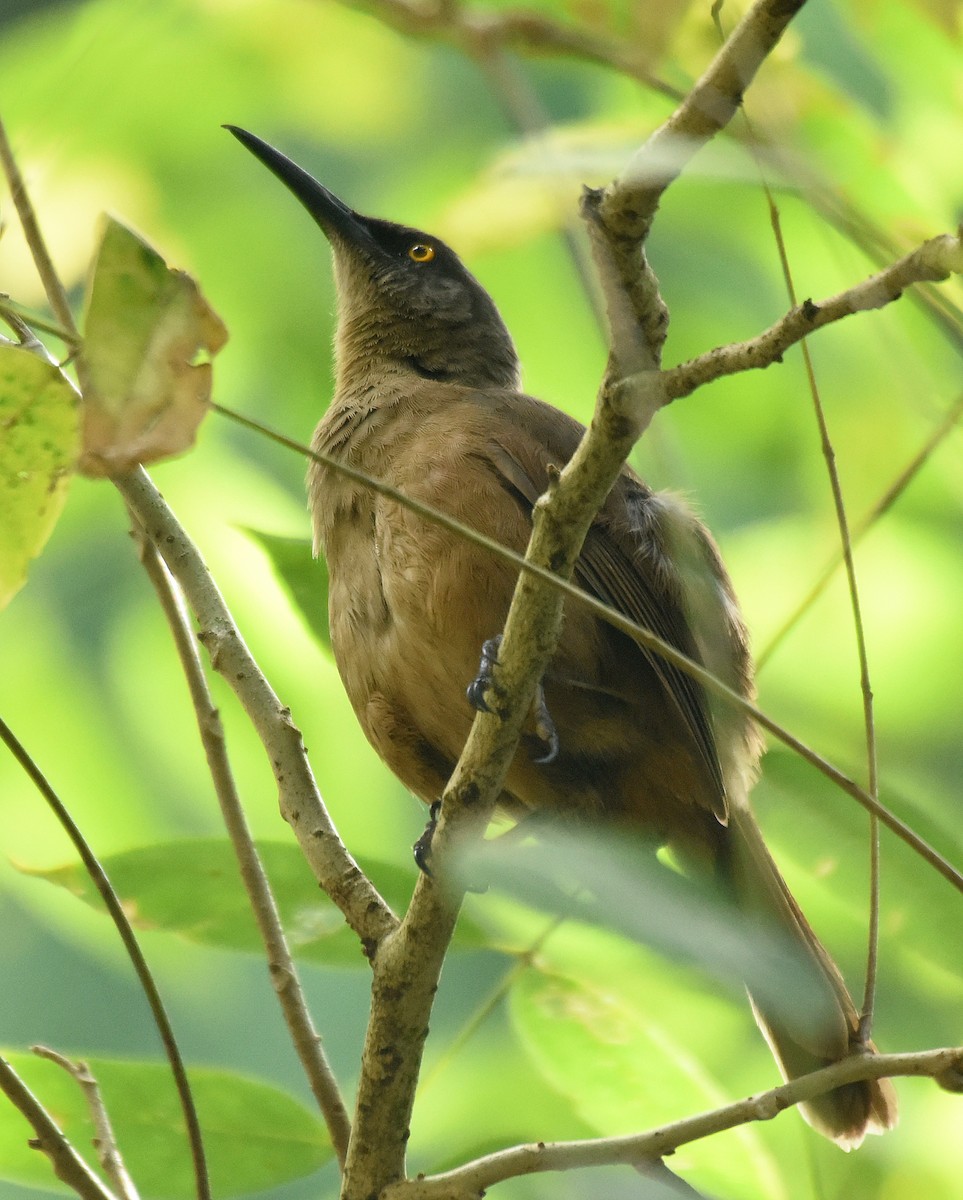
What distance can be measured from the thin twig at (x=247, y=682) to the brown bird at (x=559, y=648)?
0.60 meters

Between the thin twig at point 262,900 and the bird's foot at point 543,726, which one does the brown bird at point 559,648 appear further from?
the thin twig at point 262,900

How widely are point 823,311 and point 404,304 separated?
2.92 metres

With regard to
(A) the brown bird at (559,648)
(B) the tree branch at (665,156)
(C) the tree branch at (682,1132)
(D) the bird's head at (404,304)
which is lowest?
(C) the tree branch at (682,1132)

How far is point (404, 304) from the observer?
4.38 meters

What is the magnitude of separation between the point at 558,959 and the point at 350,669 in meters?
0.98

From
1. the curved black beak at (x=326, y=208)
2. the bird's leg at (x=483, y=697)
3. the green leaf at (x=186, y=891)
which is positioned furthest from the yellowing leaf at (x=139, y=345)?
the curved black beak at (x=326, y=208)

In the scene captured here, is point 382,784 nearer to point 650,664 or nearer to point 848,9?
point 650,664

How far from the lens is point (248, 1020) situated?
627 cm

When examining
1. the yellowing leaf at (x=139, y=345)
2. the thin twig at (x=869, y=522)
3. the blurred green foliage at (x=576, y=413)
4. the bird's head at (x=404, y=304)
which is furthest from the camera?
the bird's head at (x=404, y=304)

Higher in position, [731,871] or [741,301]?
[741,301]

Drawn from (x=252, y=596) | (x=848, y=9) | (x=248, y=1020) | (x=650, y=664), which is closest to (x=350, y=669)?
(x=650, y=664)

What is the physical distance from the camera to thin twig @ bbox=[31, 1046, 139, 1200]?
2.30 metres

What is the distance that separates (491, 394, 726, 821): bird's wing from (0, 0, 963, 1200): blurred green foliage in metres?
0.24

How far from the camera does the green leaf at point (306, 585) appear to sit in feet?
10.6
